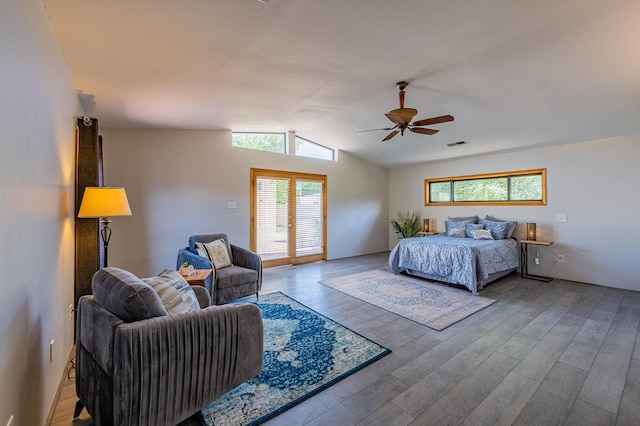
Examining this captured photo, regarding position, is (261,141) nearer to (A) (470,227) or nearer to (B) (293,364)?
(B) (293,364)

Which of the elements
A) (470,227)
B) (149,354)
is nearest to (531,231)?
(470,227)

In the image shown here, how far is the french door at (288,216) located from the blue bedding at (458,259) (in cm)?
198

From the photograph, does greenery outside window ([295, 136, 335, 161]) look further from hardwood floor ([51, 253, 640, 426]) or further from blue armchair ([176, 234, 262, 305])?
hardwood floor ([51, 253, 640, 426])

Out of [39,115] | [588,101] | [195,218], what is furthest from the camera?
[195,218]

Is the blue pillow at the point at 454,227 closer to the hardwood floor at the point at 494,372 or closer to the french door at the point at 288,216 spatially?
the hardwood floor at the point at 494,372

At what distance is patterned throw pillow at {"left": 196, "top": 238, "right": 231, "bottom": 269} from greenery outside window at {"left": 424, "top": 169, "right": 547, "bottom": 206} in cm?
520

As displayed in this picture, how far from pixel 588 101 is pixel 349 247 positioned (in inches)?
198

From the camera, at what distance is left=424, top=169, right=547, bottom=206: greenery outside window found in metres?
5.30

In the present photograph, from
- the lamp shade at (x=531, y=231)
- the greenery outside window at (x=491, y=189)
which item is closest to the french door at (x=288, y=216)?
the greenery outside window at (x=491, y=189)

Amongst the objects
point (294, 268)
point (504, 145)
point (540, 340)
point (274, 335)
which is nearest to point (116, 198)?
point (274, 335)

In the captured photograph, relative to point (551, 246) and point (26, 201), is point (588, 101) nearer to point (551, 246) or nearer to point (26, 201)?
point (551, 246)

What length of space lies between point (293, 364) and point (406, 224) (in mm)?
5569

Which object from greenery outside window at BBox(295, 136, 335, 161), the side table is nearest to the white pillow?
greenery outside window at BBox(295, 136, 335, 161)

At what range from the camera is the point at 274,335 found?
2.80 m
